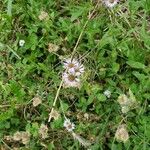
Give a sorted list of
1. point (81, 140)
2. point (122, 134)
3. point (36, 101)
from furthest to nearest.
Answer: point (36, 101), point (81, 140), point (122, 134)

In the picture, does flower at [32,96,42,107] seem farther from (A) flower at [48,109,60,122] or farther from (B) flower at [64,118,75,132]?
(B) flower at [64,118,75,132]

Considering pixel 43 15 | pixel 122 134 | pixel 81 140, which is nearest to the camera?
pixel 122 134

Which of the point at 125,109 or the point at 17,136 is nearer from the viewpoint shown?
the point at 125,109

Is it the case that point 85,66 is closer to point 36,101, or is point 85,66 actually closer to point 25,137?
point 36,101

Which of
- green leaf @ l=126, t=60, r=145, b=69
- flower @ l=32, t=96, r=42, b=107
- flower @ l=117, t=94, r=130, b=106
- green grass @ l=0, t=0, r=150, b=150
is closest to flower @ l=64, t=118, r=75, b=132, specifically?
green grass @ l=0, t=0, r=150, b=150

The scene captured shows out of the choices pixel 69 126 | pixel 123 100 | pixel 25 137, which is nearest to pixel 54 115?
pixel 69 126

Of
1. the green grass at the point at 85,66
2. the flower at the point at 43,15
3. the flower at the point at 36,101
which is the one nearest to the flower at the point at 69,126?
the green grass at the point at 85,66

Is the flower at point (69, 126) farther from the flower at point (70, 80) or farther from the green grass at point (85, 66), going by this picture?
the flower at point (70, 80)

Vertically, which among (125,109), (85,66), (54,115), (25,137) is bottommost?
(25,137)
